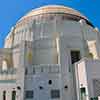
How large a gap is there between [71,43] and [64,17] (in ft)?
27.3

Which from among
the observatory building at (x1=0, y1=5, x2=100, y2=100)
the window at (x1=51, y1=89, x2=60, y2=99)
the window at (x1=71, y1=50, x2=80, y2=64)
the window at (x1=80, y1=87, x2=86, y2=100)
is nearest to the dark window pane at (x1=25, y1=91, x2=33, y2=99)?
the observatory building at (x1=0, y1=5, x2=100, y2=100)

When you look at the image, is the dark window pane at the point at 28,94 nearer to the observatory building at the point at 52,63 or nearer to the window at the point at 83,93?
the observatory building at the point at 52,63

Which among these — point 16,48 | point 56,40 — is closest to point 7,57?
point 16,48

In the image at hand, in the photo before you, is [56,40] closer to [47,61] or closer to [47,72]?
[47,61]

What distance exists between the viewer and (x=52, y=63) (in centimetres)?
2534

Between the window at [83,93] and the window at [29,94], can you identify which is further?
the window at [29,94]

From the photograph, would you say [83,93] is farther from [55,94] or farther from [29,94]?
[29,94]

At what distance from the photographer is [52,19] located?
31.0 m

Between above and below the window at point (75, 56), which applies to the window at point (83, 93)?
below

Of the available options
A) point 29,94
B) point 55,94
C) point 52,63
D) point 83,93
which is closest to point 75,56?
point 52,63

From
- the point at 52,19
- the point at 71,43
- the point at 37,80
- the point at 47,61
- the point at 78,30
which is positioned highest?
the point at 52,19

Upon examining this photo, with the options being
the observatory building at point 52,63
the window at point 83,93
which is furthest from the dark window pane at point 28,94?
the window at point 83,93

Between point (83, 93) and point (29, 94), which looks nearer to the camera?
point (83, 93)

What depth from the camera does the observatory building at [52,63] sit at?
2064cm
